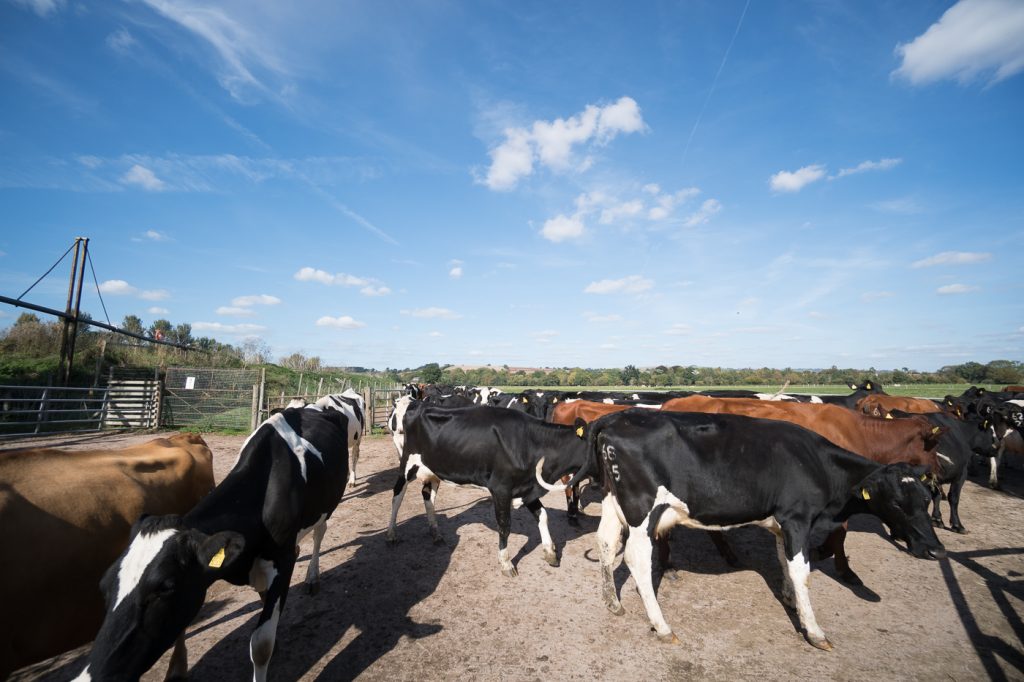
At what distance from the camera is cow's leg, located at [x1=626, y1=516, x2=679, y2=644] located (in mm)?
4117

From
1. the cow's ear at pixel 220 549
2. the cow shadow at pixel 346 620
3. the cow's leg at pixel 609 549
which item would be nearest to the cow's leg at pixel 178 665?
the cow shadow at pixel 346 620

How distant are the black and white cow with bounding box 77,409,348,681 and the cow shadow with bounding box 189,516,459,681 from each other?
0.48 metres

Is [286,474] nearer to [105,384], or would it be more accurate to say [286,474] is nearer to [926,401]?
[926,401]

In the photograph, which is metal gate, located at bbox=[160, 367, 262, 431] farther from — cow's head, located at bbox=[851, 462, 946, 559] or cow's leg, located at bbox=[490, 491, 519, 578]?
cow's head, located at bbox=[851, 462, 946, 559]

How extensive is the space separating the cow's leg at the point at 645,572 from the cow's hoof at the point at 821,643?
3.98 ft

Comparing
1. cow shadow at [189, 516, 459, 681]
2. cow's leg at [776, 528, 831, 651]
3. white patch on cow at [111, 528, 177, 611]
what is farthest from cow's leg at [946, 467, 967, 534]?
white patch on cow at [111, 528, 177, 611]

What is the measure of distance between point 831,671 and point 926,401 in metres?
11.1

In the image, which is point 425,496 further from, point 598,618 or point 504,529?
point 598,618

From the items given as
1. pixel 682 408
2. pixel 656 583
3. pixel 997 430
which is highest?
pixel 682 408

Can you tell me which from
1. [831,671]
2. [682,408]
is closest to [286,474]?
[831,671]

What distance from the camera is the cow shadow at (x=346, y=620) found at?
364cm

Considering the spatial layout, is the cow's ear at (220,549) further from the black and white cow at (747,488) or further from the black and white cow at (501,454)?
the black and white cow at (501,454)

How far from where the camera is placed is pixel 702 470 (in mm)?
4289

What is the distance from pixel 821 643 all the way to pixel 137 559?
5377mm
